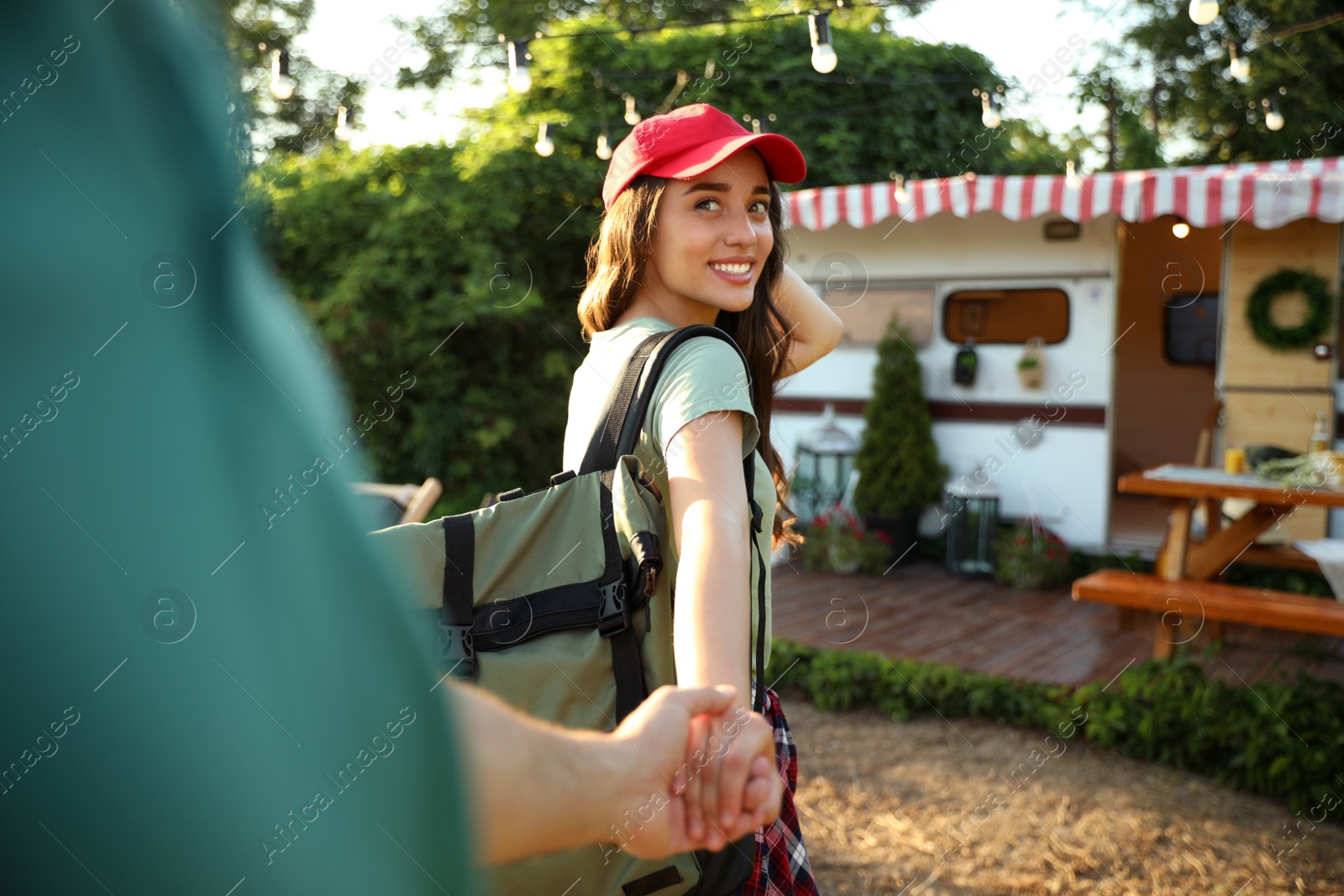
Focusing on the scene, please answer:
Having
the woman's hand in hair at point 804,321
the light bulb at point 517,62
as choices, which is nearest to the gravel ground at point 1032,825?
the woman's hand in hair at point 804,321

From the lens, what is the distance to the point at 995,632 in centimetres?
650

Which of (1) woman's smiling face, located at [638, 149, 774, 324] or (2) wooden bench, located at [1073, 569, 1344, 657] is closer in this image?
(1) woman's smiling face, located at [638, 149, 774, 324]

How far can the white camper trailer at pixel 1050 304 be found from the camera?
7070mm

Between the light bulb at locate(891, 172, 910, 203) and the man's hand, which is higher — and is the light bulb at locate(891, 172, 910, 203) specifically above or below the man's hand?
above

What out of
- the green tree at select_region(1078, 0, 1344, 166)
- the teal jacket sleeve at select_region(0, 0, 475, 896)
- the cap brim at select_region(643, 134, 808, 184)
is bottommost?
the teal jacket sleeve at select_region(0, 0, 475, 896)

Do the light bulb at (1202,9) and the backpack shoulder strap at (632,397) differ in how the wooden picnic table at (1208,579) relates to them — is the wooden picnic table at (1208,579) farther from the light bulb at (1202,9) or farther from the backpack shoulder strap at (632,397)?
the backpack shoulder strap at (632,397)

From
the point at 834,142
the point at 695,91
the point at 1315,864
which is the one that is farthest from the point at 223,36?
the point at 834,142

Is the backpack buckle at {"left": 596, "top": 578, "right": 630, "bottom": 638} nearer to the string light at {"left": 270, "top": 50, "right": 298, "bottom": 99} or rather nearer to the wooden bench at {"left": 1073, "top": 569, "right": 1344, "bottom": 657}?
the wooden bench at {"left": 1073, "top": 569, "right": 1344, "bottom": 657}

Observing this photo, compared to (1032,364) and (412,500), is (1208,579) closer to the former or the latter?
(1032,364)

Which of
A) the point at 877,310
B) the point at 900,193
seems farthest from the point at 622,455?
the point at 877,310

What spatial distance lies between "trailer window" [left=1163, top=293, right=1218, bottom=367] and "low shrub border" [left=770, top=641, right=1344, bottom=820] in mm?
6400

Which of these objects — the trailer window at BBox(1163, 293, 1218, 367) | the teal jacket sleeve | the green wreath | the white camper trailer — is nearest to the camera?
the teal jacket sleeve

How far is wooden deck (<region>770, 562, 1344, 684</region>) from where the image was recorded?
5691 mm

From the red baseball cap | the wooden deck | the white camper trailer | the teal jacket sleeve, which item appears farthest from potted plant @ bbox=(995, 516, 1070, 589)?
the teal jacket sleeve
